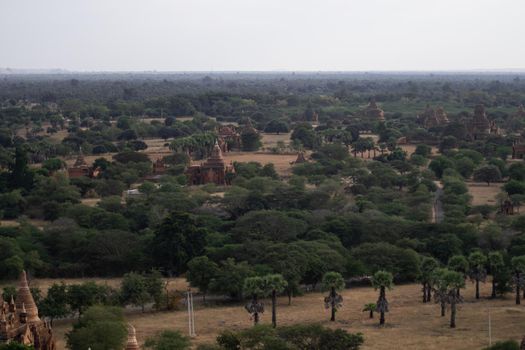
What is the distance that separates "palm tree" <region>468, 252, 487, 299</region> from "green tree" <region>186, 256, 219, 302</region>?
1175 centimetres

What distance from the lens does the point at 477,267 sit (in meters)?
38.2

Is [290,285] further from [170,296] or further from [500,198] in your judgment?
[500,198]

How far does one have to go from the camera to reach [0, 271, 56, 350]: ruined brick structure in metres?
25.4

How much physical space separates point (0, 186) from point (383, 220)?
104 feet

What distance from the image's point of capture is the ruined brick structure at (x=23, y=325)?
2536 cm

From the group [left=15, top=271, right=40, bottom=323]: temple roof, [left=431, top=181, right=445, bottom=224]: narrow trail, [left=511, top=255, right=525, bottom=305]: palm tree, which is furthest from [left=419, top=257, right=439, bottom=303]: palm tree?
[left=15, top=271, right=40, bottom=323]: temple roof

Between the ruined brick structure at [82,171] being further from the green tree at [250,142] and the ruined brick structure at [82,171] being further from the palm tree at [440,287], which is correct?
the palm tree at [440,287]

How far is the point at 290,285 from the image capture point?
3850 centimetres

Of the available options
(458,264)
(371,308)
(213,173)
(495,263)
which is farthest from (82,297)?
(213,173)

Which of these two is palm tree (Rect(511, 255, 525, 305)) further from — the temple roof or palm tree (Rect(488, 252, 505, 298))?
the temple roof

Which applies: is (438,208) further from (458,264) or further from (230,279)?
(230,279)

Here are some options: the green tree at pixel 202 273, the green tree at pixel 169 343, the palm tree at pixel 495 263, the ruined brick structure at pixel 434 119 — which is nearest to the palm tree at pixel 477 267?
the palm tree at pixel 495 263

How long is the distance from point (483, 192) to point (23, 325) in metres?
46.9

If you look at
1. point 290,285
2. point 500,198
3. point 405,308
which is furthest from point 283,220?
point 500,198
